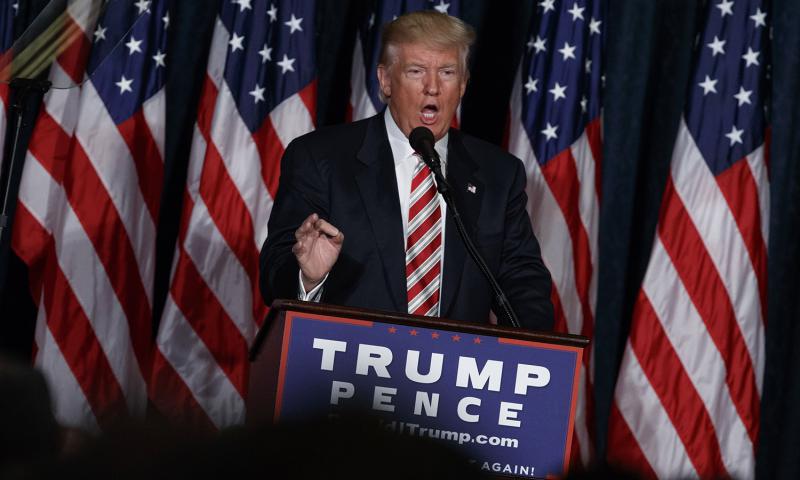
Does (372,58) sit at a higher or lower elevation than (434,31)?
higher

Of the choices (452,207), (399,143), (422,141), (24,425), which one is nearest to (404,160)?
(399,143)

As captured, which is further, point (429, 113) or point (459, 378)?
point (429, 113)

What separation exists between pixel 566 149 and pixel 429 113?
62.0 inches

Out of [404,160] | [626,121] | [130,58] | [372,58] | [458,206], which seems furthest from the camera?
[626,121]

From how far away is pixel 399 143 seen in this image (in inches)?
128

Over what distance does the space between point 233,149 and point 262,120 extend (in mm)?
177

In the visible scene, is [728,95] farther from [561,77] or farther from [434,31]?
[434,31]

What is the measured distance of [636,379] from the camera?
4.60 m

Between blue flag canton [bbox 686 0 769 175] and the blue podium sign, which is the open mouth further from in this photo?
blue flag canton [bbox 686 0 769 175]

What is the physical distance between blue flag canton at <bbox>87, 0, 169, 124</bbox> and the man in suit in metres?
1.54

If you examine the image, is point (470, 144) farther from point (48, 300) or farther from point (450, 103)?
point (48, 300)

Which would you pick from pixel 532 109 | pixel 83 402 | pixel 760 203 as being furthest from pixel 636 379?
pixel 83 402

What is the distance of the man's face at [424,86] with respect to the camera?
10.6 feet

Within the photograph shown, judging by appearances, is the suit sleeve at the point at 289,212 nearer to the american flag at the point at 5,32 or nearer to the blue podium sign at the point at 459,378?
the blue podium sign at the point at 459,378
